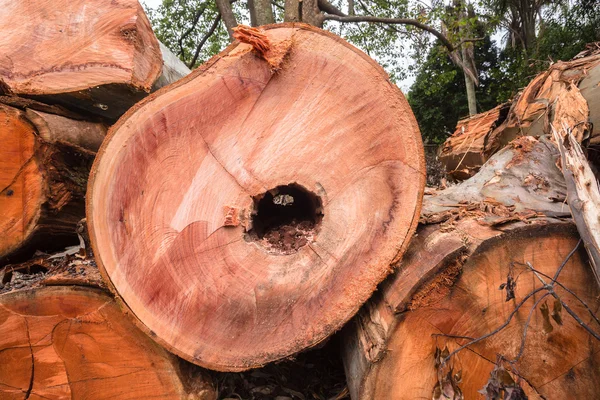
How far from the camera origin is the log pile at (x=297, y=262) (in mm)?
1273

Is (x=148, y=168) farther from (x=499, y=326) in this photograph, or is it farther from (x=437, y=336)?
(x=499, y=326)

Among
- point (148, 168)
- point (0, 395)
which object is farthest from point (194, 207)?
point (0, 395)

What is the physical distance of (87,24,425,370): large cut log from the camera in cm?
128

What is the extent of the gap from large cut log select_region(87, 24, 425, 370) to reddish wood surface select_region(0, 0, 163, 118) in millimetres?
434

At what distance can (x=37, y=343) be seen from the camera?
4.89 ft

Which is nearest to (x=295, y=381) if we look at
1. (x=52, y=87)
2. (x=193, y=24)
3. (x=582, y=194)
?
(x=582, y=194)

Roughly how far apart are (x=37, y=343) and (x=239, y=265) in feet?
2.83

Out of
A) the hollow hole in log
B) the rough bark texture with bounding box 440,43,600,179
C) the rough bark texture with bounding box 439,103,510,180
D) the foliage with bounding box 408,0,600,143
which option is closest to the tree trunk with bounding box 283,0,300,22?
the rough bark texture with bounding box 439,103,510,180

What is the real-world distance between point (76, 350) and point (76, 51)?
1188mm

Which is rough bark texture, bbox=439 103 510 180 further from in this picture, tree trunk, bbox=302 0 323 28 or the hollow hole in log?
tree trunk, bbox=302 0 323 28

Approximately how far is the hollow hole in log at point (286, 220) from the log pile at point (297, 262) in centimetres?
2

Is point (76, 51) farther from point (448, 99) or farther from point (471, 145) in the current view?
point (448, 99)

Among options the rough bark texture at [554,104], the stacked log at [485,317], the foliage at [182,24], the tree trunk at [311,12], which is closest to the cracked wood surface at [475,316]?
the stacked log at [485,317]

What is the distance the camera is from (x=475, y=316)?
4.25ft
